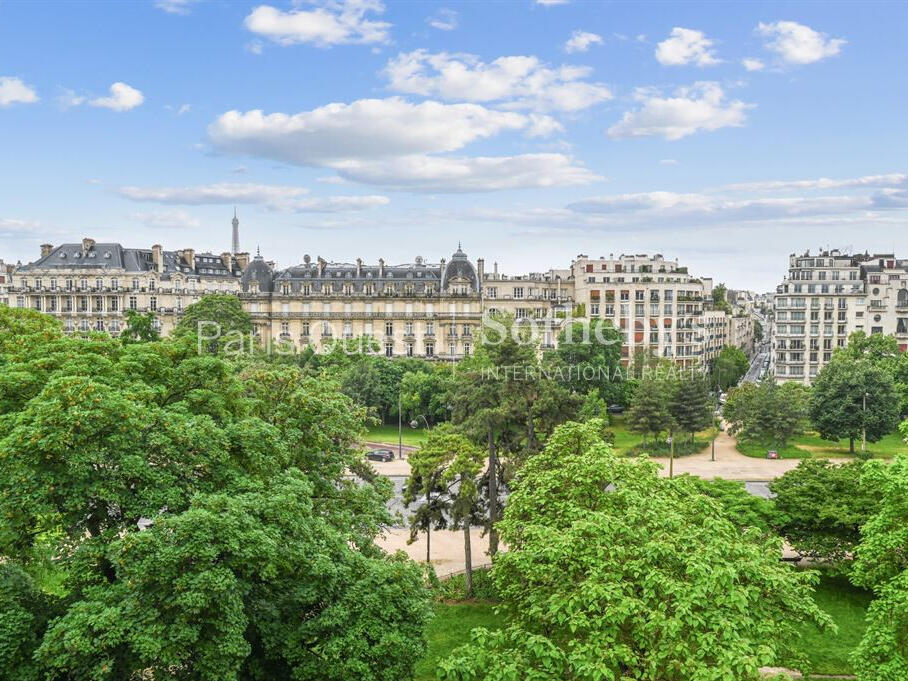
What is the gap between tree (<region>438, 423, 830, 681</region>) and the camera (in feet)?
50.5

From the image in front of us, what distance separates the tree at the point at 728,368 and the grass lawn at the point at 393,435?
4373 centimetres

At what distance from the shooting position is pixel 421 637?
57.5 feet

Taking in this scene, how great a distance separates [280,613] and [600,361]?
198ft

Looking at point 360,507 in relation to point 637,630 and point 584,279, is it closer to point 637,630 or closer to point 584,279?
point 637,630

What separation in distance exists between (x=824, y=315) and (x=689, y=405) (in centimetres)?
3893

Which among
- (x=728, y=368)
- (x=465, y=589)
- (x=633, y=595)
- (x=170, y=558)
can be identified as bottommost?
(x=465, y=589)

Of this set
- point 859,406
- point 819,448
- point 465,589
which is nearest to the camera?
point 465,589

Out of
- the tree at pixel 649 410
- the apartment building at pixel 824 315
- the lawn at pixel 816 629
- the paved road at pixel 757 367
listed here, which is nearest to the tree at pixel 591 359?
the tree at pixel 649 410

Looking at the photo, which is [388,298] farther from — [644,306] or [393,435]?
[644,306]

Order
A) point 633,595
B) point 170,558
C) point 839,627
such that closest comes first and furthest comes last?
point 170,558 → point 633,595 → point 839,627

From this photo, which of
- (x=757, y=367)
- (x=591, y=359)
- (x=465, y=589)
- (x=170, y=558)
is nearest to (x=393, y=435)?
(x=591, y=359)

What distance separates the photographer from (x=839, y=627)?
94.5 feet

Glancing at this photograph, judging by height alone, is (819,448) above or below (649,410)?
below

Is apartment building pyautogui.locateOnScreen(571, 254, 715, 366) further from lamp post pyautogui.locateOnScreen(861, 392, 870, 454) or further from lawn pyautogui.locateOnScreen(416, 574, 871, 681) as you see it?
lawn pyautogui.locateOnScreen(416, 574, 871, 681)
